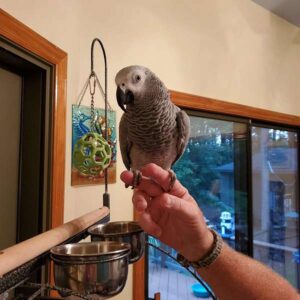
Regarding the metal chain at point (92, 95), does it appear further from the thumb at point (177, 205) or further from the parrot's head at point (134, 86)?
the thumb at point (177, 205)

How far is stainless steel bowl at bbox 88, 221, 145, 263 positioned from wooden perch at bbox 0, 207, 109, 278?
4cm

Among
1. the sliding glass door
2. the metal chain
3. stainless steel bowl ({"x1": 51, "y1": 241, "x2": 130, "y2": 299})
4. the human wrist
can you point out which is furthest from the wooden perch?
the sliding glass door

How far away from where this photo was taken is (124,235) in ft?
2.50

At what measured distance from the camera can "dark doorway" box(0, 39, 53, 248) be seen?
110 centimetres

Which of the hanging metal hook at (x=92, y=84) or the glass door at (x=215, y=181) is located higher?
the hanging metal hook at (x=92, y=84)

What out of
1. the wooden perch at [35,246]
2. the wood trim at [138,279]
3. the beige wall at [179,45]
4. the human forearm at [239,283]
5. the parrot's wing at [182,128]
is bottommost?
the wood trim at [138,279]

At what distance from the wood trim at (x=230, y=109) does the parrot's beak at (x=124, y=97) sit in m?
0.74

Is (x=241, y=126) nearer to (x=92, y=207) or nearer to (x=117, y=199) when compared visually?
(x=117, y=199)

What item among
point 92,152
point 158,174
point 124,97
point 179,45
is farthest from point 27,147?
point 179,45

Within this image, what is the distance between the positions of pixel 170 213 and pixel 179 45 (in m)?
1.35

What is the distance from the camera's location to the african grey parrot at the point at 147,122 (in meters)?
0.96

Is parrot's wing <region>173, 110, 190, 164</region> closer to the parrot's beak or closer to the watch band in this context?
the parrot's beak

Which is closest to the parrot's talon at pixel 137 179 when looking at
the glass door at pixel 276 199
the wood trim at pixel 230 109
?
the wood trim at pixel 230 109

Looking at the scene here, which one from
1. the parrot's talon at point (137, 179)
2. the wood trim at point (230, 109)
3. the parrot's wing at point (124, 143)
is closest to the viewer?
the parrot's talon at point (137, 179)
